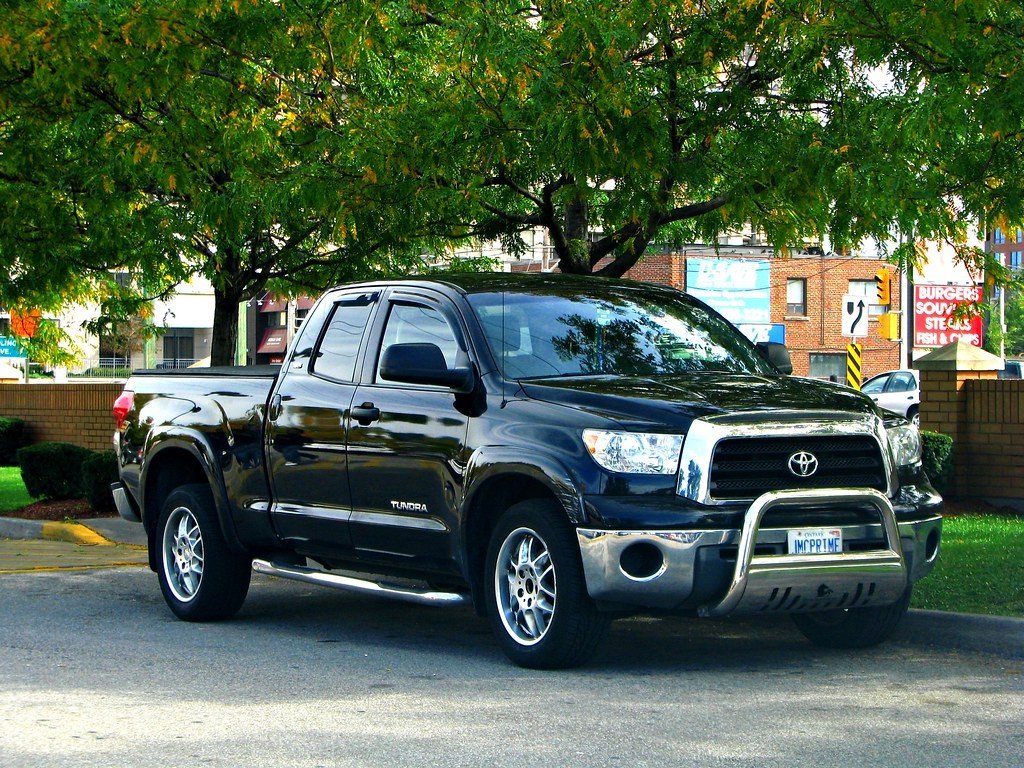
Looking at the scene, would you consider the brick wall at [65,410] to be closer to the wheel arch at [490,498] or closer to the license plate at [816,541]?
the wheel arch at [490,498]

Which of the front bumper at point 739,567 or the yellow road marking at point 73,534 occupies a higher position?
the front bumper at point 739,567

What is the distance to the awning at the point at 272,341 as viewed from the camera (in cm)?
7259

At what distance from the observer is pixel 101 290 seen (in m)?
21.7

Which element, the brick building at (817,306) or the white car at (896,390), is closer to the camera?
the white car at (896,390)

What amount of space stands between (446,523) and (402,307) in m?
1.52

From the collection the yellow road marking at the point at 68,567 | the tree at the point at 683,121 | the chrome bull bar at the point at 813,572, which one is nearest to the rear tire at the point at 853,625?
the chrome bull bar at the point at 813,572

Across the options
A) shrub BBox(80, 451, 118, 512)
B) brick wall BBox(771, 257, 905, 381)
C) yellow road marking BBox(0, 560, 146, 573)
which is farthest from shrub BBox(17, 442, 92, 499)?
brick wall BBox(771, 257, 905, 381)

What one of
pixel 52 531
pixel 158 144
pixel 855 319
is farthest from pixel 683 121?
pixel 855 319

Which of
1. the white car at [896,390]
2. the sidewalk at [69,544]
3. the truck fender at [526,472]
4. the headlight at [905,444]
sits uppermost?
the white car at [896,390]

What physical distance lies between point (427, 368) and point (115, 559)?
6319 millimetres

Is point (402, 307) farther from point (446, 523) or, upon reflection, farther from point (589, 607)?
point (589, 607)

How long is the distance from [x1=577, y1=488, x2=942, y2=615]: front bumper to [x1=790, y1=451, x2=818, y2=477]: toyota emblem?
12 centimetres

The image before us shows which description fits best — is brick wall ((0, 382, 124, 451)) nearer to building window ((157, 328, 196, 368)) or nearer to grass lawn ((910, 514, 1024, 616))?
grass lawn ((910, 514, 1024, 616))

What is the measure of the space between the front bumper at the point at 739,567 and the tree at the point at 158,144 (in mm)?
5576
